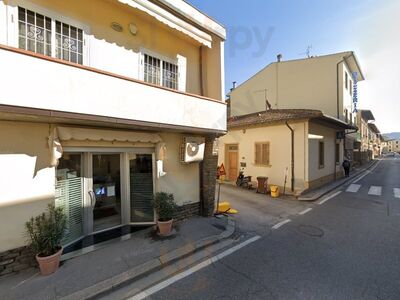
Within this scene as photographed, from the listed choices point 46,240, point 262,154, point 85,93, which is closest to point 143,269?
point 46,240

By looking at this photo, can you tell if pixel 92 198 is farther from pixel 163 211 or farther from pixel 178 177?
pixel 178 177

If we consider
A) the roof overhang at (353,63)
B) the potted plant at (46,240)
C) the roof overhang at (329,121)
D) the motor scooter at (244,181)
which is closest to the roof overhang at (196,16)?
the potted plant at (46,240)

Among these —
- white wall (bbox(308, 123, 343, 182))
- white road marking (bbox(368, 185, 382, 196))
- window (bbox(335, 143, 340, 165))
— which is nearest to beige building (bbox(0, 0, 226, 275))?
white wall (bbox(308, 123, 343, 182))

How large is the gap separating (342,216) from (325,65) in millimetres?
14165

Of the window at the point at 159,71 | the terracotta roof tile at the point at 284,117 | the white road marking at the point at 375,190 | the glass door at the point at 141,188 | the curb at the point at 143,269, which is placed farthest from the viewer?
the white road marking at the point at 375,190

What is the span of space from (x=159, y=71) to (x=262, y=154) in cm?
869

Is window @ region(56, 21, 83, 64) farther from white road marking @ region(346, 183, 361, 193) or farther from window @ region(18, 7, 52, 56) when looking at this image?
white road marking @ region(346, 183, 361, 193)

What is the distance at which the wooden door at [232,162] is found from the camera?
1496 cm

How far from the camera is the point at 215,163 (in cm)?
765

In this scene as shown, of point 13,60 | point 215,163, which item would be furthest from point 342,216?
point 13,60

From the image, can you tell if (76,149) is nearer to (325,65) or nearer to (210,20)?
(210,20)

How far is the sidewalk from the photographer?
11.9 ft

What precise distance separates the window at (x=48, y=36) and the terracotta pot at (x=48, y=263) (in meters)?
4.00

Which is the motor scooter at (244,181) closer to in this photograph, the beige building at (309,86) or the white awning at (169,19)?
the beige building at (309,86)
